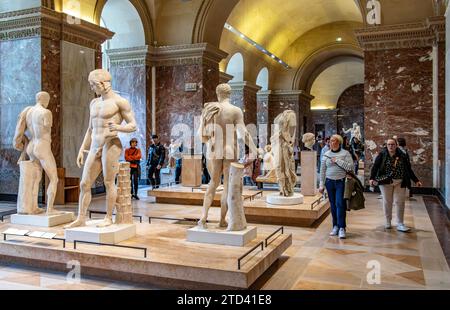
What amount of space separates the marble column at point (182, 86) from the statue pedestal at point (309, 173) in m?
5.40

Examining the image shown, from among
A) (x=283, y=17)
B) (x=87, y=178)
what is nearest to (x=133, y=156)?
(x=87, y=178)

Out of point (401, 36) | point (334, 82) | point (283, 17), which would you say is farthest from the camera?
point (334, 82)

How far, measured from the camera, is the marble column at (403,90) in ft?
39.7

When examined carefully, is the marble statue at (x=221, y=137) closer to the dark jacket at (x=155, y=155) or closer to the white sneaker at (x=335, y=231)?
the white sneaker at (x=335, y=231)

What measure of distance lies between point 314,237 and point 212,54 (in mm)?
9445

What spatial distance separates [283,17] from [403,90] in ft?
36.1

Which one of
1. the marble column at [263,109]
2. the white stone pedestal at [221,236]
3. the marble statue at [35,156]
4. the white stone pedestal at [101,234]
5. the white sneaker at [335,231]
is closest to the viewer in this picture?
the white stone pedestal at [221,236]

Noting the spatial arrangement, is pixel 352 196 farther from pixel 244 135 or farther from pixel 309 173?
pixel 309 173

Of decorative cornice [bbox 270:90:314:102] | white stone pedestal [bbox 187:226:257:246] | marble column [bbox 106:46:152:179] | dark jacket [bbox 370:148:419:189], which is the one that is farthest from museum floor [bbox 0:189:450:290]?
decorative cornice [bbox 270:90:314:102]

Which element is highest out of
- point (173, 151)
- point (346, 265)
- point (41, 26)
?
point (41, 26)

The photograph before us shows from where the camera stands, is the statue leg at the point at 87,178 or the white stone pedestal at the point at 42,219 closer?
the statue leg at the point at 87,178

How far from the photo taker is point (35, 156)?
713cm

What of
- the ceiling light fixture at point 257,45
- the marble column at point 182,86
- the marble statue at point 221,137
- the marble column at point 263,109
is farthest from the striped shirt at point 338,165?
the marble column at point 263,109
